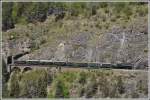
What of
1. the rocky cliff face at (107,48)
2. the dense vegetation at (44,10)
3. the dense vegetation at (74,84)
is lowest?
the dense vegetation at (74,84)

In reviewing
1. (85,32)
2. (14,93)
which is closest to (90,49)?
(85,32)

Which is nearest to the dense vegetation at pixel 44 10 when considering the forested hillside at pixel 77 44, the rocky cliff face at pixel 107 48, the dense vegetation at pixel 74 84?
the forested hillside at pixel 77 44

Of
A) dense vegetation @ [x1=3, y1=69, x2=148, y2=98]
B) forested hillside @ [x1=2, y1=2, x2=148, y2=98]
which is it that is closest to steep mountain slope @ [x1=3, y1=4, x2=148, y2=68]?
forested hillside @ [x1=2, y1=2, x2=148, y2=98]

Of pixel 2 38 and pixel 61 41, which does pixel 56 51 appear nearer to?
pixel 61 41

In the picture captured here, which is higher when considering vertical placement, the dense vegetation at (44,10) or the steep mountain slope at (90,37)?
the dense vegetation at (44,10)

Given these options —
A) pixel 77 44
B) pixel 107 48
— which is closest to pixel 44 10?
pixel 77 44

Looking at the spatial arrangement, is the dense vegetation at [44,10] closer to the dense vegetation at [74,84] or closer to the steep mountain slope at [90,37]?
the steep mountain slope at [90,37]

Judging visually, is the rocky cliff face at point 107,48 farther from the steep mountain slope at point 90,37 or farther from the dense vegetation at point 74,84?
the dense vegetation at point 74,84

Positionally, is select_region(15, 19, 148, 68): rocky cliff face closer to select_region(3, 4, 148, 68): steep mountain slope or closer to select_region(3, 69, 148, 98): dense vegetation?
select_region(3, 4, 148, 68): steep mountain slope
